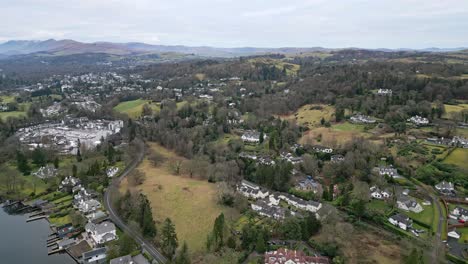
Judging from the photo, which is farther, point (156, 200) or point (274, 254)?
point (156, 200)

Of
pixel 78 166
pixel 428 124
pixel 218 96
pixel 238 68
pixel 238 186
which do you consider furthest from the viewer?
pixel 238 68

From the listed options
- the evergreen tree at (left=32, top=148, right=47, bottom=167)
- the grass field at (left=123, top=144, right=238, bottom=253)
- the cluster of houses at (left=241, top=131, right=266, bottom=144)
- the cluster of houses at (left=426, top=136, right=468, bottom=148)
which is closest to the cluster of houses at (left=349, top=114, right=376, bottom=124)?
the cluster of houses at (left=426, top=136, right=468, bottom=148)

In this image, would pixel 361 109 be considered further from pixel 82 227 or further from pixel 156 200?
pixel 82 227

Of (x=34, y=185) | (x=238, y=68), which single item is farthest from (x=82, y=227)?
(x=238, y=68)

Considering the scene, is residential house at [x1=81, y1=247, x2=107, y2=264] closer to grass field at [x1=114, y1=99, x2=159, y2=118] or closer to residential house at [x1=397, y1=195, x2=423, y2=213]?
residential house at [x1=397, y1=195, x2=423, y2=213]

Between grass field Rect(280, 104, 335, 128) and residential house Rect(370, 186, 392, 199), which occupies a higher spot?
grass field Rect(280, 104, 335, 128)

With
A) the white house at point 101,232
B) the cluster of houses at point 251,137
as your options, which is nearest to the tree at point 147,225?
the white house at point 101,232

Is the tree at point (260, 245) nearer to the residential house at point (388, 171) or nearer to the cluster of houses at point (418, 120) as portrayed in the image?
the residential house at point (388, 171)
